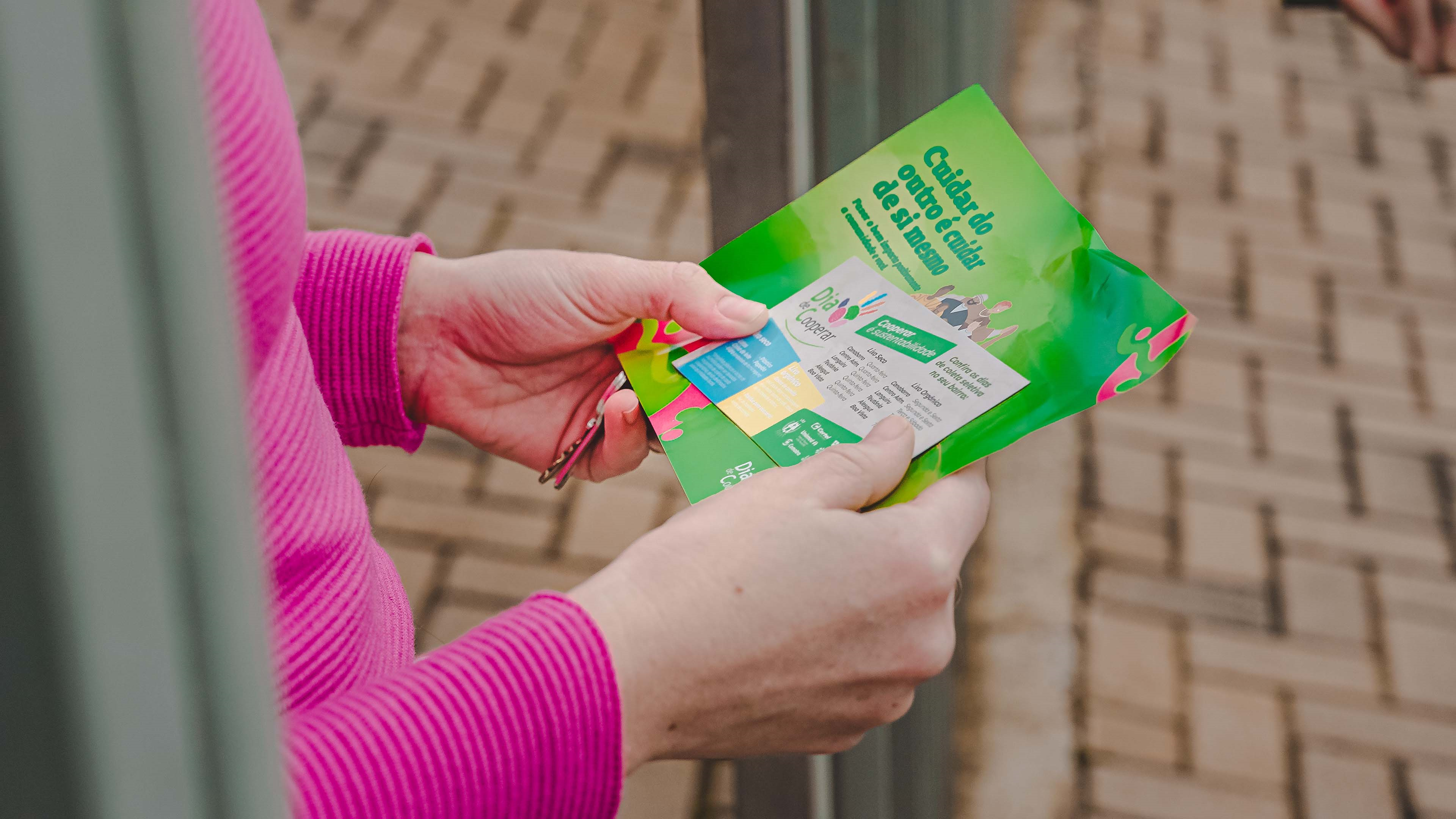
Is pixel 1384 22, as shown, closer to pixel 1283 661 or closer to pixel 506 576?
pixel 1283 661

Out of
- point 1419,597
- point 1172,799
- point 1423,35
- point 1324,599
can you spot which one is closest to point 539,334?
point 1423,35

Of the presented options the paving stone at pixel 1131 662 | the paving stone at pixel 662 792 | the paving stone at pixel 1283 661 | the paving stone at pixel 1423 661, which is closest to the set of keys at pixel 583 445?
the paving stone at pixel 662 792

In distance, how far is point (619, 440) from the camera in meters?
1.00

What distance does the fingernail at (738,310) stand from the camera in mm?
956

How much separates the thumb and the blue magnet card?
0.14 metres

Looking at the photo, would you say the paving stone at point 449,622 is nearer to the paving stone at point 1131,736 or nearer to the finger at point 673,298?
the paving stone at point 1131,736

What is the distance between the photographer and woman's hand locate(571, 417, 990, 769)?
2.16 feet

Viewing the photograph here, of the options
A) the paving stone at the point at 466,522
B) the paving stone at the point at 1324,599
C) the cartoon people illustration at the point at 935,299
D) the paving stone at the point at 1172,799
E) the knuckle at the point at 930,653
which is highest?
the cartoon people illustration at the point at 935,299

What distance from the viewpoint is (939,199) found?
937mm

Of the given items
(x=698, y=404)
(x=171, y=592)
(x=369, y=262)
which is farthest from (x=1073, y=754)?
(x=171, y=592)

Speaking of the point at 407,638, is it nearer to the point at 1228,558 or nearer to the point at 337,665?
the point at 337,665

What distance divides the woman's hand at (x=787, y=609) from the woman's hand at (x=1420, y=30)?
1.26m

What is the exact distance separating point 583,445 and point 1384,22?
4.38 feet

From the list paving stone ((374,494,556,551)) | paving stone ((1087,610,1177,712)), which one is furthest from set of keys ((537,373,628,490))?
paving stone ((1087,610,1177,712))
